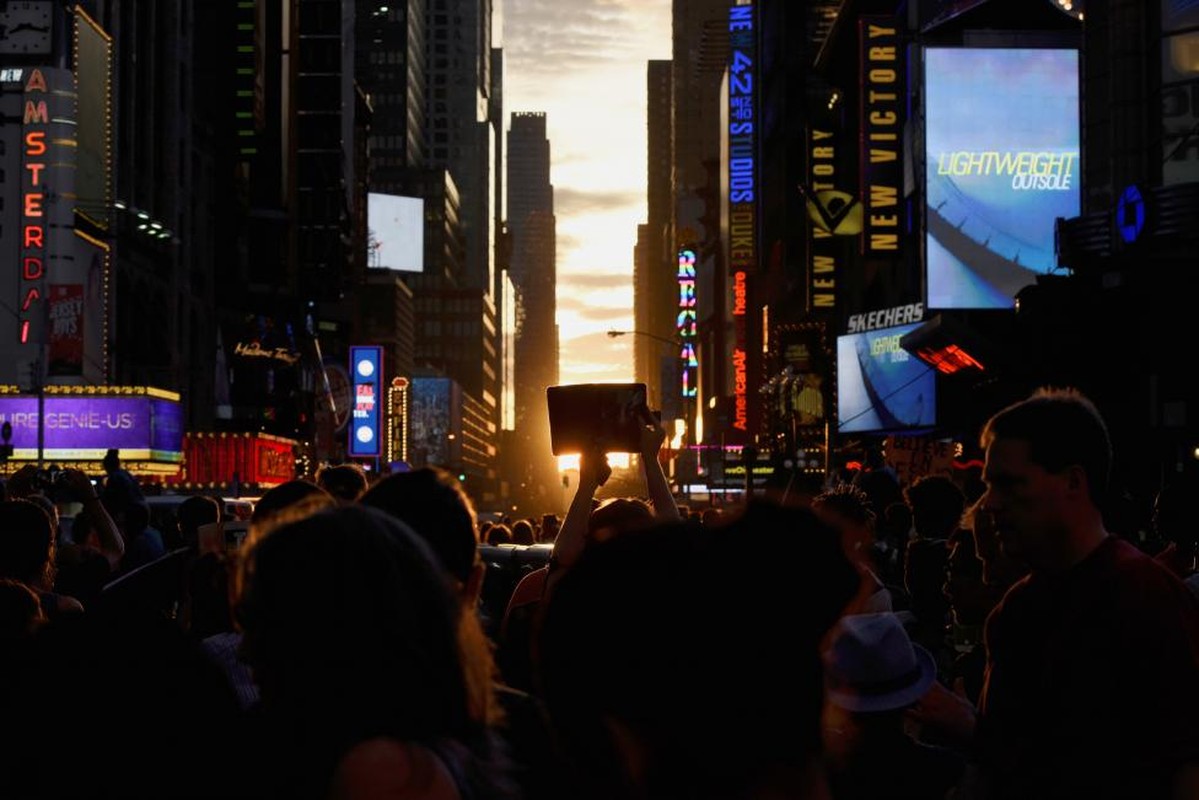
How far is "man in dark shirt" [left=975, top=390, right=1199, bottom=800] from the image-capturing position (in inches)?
175

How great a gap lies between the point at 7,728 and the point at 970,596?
21.9 feet

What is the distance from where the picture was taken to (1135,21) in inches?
1131

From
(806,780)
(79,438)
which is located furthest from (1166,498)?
(79,438)

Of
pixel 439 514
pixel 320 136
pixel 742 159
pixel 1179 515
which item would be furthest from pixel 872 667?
pixel 742 159

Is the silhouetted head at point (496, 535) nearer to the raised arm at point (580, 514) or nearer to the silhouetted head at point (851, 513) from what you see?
the raised arm at point (580, 514)

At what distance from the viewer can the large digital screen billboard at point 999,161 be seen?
126ft

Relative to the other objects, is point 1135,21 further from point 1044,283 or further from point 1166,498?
point 1166,498

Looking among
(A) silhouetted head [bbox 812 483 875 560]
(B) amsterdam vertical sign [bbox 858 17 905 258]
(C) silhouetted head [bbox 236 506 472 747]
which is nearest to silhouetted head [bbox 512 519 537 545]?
(A) silhouetted head [bbox 812 483 875 560]

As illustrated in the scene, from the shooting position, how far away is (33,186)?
2136 inches

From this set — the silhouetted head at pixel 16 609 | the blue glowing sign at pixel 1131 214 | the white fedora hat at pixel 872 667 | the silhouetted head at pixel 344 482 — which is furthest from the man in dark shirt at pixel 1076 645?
the blue glowing sign at pixel 1131 214

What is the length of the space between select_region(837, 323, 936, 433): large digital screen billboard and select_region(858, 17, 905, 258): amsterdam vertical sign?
325cm

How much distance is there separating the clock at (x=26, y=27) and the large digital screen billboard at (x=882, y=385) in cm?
2760

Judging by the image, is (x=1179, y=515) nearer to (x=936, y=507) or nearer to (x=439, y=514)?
(x=936, y=507)

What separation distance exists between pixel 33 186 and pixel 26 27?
5.66 metres
